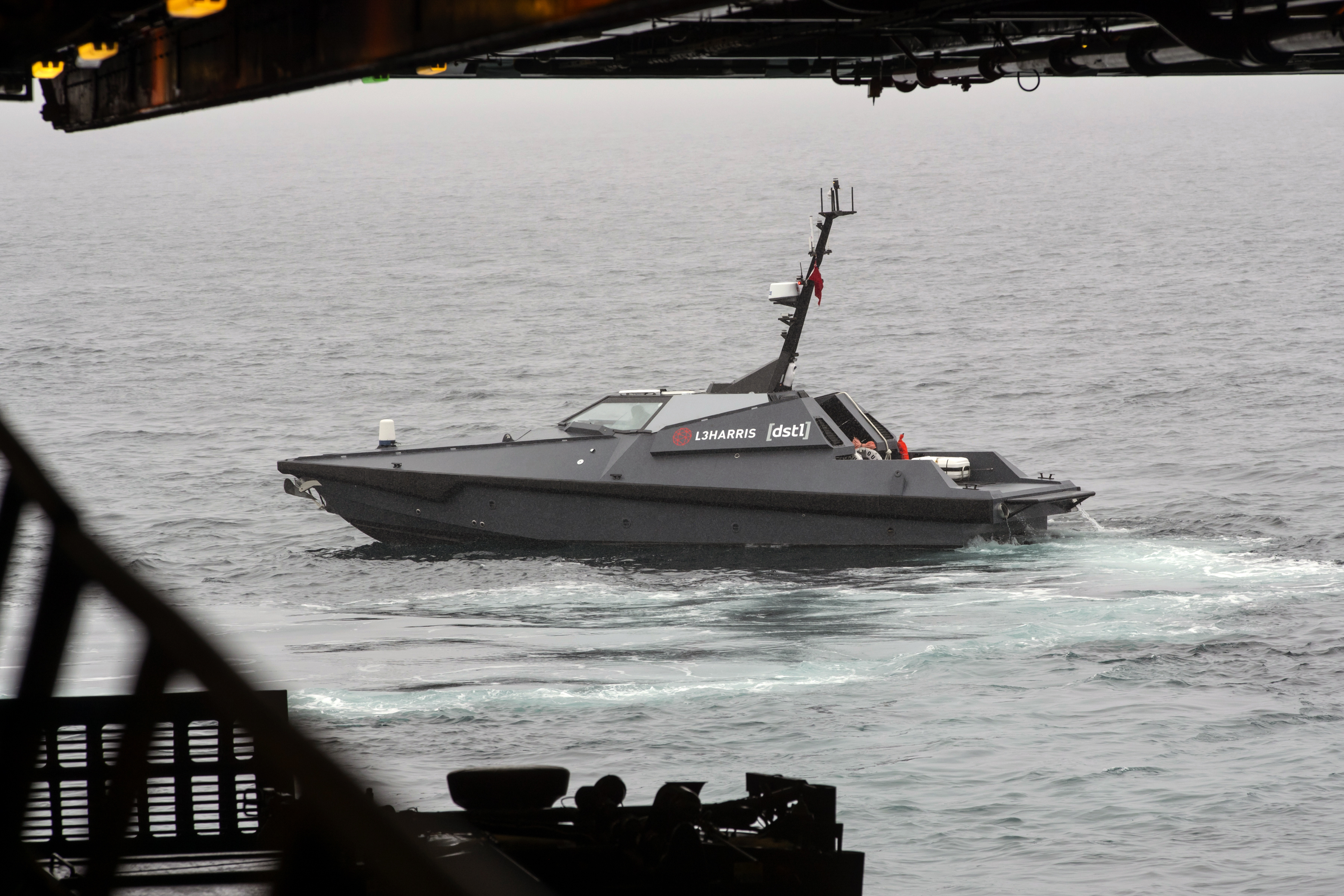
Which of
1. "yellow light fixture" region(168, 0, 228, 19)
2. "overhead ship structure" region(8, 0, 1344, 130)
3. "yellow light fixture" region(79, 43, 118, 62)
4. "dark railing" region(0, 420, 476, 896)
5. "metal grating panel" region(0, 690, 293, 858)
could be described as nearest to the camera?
"dark railing" region(0, 420, 476, 896)

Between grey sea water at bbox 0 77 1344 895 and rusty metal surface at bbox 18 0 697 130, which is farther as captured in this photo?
grey sea water at bbox 0 77 1344 895

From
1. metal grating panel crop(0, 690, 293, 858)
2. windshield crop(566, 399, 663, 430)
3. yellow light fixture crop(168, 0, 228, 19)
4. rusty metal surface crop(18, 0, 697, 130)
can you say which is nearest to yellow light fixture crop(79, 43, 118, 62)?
rusty metal surface crop(18, 0, 697, 130)

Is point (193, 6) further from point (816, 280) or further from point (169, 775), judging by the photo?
point (816, 280)

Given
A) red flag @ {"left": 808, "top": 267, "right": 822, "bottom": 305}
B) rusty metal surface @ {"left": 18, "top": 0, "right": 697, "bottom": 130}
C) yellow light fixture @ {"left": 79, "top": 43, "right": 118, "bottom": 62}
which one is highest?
yellow light fixture @ {"left": 79, "top": 43, "right": 118, "bottom": 62}

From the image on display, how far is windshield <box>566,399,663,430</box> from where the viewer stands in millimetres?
22391

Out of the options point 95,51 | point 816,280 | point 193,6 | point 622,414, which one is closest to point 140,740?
point 193,6

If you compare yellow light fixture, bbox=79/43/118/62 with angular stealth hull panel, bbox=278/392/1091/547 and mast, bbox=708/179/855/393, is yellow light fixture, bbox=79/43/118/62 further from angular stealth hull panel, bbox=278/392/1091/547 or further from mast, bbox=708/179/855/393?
mast, bbox=708/179/855/393

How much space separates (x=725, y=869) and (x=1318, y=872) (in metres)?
5.94

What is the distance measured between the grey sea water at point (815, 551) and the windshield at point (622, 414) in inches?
71.8

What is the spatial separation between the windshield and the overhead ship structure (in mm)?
9420

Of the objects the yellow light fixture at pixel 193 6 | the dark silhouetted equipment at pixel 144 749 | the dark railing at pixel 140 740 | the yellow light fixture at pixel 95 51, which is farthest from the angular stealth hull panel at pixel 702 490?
the dark railing at pixel 140 740

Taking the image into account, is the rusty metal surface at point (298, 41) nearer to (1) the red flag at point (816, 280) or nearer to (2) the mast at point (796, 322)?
(2) the mast at point (796, 322)

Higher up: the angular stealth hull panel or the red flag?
the red flag

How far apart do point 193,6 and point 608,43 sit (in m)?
4.59
